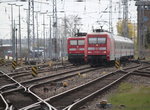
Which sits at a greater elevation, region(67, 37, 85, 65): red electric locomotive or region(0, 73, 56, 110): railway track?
region(67, 37, 85, 65): red electric locomotive

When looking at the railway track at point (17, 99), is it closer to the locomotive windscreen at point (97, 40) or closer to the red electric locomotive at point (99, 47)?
the red electric locomotive at point (99, 47)

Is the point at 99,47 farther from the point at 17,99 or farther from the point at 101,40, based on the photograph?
the point at 17,99

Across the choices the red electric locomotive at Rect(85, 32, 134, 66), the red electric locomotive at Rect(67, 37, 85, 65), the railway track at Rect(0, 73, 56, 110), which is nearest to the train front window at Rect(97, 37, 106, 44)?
the red electric locomotive at Rect(85, 32, 134, 66)

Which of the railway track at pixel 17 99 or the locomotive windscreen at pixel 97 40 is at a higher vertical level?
the locomotive windscreen at pixel 97 40

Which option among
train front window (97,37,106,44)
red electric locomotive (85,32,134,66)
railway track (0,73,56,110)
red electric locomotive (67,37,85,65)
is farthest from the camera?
red electric locomotive (67,37,85,65)

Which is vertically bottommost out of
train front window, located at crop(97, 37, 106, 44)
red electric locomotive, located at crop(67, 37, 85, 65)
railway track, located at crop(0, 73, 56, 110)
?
railway track, located at crop(0, 73, 56, 110)

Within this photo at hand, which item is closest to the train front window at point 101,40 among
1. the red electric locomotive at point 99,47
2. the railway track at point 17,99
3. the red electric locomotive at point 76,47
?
→ the red electric locomotive at point 99,47

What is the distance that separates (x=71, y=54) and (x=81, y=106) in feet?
88.0

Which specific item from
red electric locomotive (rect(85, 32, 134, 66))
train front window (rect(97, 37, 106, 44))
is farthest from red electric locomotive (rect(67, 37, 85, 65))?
train front window (rect(97, 37, 106, 44))

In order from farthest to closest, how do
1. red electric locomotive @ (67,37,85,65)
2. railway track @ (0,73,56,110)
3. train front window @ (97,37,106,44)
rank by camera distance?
1. red electric locomotive @ (67,37,85,65)
2. train front window @ (97,37,106,44)
3. railway track @ (0,73,56,110)

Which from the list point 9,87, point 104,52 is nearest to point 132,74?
point 104,52

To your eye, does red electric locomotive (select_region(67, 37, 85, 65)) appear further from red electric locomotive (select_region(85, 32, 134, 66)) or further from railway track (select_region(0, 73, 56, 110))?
railway track (select_region(0, 73, 56, 110))

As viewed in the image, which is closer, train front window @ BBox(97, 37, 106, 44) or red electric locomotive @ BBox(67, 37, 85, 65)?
train front window @ BBox(97, 37, 106, 44)

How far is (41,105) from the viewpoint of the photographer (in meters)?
10.4
